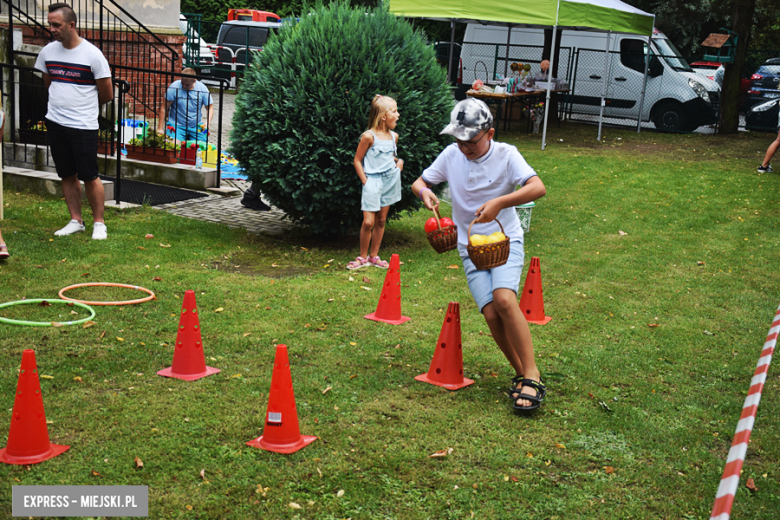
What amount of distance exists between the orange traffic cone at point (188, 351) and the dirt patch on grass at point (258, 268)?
8.51ft

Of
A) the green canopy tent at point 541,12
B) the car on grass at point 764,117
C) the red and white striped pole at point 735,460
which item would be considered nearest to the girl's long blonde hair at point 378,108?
the red and white striped pole at point 735,460

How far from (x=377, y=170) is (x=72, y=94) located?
3210 mm

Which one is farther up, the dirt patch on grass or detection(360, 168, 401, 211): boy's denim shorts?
detection(360, 168, 401, 211): boy's denim shorts

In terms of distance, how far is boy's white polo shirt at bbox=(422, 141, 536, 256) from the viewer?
14.8 feet

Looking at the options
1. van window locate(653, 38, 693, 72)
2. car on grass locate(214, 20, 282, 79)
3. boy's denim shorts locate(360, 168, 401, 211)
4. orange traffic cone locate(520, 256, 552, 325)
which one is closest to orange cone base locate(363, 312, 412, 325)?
orange traffic cone locate(520, 256, 552, 325)

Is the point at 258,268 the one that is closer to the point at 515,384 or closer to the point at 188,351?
the point at 188,351

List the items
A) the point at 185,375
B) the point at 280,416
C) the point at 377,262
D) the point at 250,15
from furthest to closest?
1. the point at 250,15
2. the point at 377,262
3. the point at 185,375
4. the point at 280,416

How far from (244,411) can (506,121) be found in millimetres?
16802

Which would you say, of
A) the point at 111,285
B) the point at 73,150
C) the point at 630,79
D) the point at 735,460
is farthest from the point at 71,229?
the point at 630,79

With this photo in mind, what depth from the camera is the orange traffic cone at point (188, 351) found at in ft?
15.9

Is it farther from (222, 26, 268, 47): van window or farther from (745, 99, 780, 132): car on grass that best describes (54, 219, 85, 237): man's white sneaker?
(222, 26, 268, 47): van window

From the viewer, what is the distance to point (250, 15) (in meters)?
32.2

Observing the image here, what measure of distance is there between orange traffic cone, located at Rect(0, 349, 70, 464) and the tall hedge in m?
4.62

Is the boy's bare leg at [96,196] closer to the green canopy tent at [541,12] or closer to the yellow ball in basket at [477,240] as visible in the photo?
the yellow ball in basket at [477,240]
